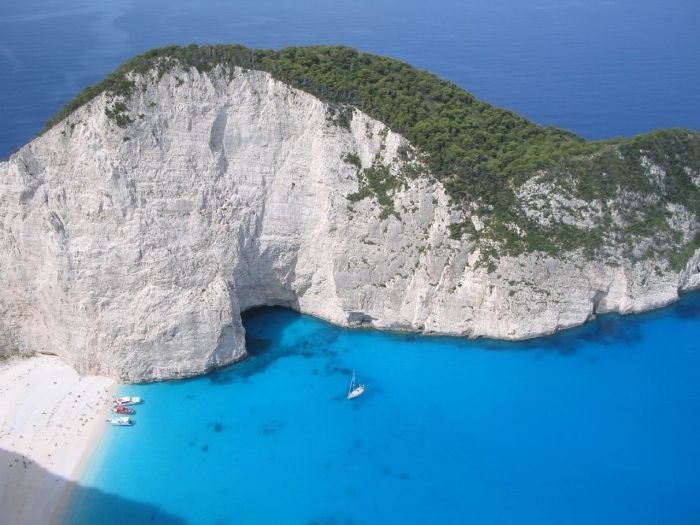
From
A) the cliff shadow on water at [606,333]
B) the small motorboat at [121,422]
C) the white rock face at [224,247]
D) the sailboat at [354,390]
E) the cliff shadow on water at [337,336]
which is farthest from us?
the cliff shadow on water at [606,333]

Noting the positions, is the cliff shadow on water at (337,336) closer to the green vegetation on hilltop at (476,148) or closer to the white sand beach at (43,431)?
the green vegetation on hilltop at (476,148)

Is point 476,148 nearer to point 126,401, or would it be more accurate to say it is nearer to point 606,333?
point 606,333

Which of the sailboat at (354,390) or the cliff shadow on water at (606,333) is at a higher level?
the cliff shadow on water at (606,333)

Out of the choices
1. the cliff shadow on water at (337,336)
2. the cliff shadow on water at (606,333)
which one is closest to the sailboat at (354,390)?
the cliff shadow on water at (337,336)

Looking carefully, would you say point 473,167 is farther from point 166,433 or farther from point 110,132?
point 166,433

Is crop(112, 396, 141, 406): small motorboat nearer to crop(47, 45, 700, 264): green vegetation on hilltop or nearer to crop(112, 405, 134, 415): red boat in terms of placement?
crop(112, 405, 134, 415): red boat

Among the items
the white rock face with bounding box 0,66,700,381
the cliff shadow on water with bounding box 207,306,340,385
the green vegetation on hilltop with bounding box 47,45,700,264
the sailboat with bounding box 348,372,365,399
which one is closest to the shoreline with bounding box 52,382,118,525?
the white rock face with bounding box 0,66,700,381
